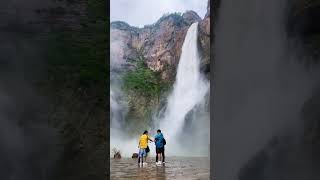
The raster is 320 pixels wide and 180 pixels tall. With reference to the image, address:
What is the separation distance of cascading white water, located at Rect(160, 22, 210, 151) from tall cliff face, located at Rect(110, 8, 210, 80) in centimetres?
33

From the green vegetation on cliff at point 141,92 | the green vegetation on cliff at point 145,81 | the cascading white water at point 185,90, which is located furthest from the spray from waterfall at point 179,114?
the green vegetation on cliff at point 145,81

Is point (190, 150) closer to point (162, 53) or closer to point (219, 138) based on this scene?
point (162, 53)

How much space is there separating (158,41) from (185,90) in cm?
287

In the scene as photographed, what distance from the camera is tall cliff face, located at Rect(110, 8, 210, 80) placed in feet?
83.8

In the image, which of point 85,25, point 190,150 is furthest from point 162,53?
point 85,25

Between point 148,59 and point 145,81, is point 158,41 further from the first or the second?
point 145,81

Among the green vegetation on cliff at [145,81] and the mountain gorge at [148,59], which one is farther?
the green vegetation on cliff at [145,81]

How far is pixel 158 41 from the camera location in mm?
26703

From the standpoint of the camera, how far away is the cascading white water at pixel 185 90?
986 inches

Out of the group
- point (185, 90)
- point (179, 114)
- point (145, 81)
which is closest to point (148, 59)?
point (145, 81)

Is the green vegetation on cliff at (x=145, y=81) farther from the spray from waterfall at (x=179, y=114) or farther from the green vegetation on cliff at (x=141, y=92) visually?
the spray from waterfall at (x=179, y=114)

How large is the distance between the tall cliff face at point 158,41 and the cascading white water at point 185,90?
33 cm

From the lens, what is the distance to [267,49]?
13.4ft

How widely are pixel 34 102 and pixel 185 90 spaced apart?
71.5ft
